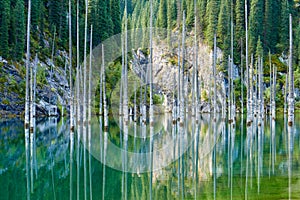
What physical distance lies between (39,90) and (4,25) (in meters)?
10.1

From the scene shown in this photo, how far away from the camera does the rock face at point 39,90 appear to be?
178ft

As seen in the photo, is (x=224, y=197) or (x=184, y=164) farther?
(x=184, y=164)

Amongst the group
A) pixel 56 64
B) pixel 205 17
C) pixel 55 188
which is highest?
pixel 205 17

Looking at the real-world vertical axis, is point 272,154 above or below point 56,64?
below

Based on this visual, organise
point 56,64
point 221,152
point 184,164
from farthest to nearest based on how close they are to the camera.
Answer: point 56,64
point 221,152
point 184,164

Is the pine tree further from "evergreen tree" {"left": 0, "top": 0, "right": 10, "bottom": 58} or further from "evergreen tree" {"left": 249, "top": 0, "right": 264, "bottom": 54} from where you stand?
"evergreen tree" {"left": 249, "top": 0, "right": 264, "bottom": 54}

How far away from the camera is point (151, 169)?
55.6 feet

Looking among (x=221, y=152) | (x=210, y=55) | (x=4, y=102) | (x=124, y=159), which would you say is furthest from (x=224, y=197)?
(x=210, y=55)

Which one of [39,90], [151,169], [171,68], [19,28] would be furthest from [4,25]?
[151,169]

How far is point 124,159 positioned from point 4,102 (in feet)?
122

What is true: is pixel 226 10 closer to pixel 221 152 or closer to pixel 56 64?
pixel 56 64

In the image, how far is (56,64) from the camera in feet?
222

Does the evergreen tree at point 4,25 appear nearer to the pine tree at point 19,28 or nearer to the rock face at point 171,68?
the pine tree at point 19,28

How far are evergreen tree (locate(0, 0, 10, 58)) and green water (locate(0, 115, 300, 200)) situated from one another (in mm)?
34898
